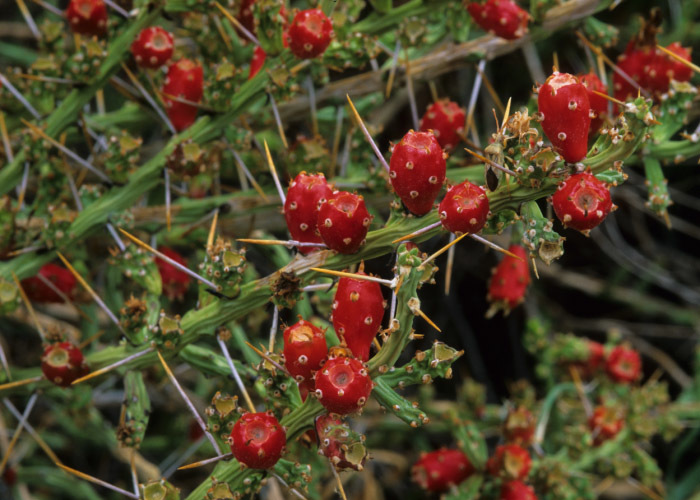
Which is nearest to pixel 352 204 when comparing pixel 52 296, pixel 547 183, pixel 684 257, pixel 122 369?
pixel 547 183

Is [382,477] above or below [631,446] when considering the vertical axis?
below

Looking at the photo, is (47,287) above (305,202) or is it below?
below

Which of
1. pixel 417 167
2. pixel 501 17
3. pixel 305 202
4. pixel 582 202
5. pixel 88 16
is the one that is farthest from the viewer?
pixel 88 16

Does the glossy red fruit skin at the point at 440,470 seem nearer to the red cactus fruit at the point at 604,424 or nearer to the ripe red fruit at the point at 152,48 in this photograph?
the red cactus fruit at the point at 604,424

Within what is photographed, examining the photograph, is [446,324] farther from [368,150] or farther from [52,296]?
[52,296]

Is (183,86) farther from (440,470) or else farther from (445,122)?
(440,470)

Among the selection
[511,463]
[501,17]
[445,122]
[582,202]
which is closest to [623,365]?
[511,463]

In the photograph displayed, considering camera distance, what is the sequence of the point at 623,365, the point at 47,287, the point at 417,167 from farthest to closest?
the point at 623,365
the point at 47,287
the point at 417,167
